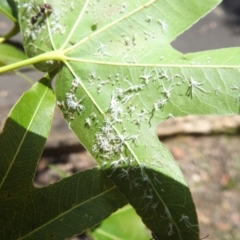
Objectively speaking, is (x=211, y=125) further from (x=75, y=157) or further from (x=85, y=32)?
(x=85, y=32)

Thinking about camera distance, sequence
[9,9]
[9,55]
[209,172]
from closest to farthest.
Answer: [9,9] < [9,55] < [209,172]

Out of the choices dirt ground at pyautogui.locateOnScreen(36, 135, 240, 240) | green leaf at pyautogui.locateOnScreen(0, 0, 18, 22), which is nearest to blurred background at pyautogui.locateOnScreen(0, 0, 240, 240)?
dirt ground at pyautogui.locateOnScreen(36, 135, 240, 240)

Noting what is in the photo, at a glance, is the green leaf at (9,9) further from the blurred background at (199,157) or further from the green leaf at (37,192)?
the blurred background at (199,157)

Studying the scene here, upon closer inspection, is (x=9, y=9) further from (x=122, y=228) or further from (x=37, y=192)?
(x=122, y=228)

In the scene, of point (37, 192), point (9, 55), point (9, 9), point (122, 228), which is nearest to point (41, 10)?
point (9, 9)

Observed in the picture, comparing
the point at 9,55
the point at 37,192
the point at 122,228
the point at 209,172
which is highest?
the point at 9,55

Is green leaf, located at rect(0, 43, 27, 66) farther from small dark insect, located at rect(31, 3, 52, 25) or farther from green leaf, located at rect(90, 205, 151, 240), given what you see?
green leaf, located at rect(90, 205, 151, 240)
